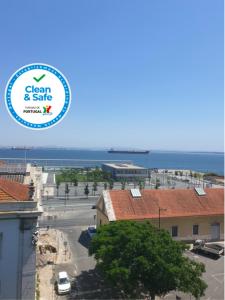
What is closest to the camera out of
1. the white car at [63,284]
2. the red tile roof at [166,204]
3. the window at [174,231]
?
the white car at [63,284]

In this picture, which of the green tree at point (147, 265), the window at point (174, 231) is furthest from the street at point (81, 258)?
the green tree at point (147, 265)

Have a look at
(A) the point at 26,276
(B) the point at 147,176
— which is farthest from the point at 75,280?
(B) the point at 147,176

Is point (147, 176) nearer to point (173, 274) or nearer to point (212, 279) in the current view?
point (212, 279)

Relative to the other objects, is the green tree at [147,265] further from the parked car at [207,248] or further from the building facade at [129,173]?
the building facade at [129,173]

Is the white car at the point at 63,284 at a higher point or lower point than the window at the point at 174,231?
lower

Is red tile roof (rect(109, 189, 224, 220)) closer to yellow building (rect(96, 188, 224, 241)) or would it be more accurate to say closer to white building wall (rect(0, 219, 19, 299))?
yellow building (rect(96, 188, 224, 241))
